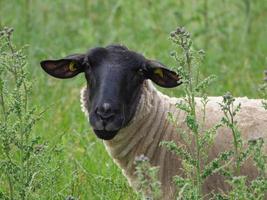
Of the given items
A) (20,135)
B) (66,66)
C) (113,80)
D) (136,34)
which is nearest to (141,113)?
(113,80)

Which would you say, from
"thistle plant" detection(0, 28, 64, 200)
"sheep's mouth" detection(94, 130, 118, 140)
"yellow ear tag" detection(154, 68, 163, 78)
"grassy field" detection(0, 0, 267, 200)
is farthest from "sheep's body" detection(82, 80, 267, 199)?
"grassy field" detection(0, 0, 267, 200)

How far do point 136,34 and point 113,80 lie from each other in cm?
485

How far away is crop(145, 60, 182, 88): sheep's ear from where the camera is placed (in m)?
6.78

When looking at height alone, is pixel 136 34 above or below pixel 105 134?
above

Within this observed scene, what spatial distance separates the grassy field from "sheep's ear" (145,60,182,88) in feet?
6.60

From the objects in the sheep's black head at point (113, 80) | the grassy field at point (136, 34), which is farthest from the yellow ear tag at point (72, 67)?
the grassy field at point (136, 34)

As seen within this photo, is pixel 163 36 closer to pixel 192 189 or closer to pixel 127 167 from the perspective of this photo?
pixel 127 167

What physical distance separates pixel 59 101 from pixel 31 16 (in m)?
2.57

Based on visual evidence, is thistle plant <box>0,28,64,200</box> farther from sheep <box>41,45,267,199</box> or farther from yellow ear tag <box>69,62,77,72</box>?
yellow ear tag <box>69,62,77,72</box>

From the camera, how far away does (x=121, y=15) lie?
11695mm

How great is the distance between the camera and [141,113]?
6809 millimetres

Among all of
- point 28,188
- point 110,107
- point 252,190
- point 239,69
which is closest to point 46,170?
point 28,188

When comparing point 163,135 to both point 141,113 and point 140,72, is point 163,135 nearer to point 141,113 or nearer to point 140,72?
point 141,113

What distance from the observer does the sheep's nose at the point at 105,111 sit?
6.31 meters
